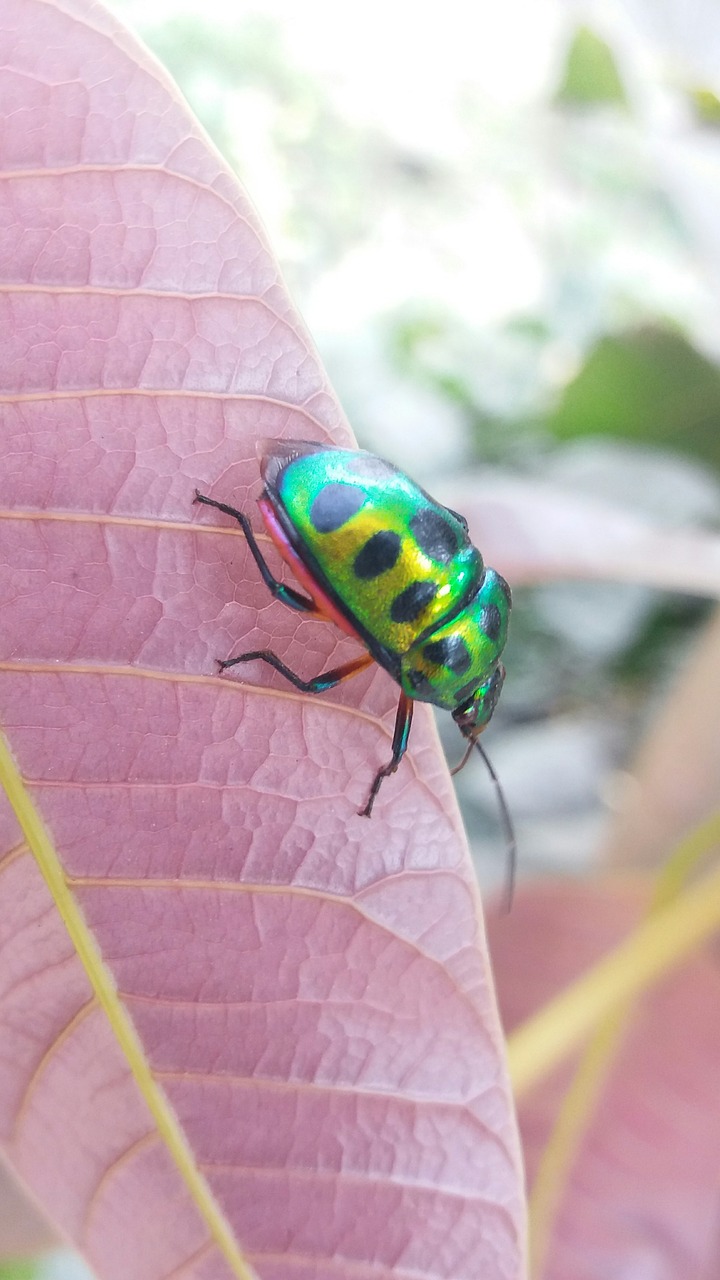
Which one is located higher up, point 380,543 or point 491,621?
point 380,543

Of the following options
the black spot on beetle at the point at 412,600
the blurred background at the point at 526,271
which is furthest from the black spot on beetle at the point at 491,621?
the blurred background at the point at 526,271

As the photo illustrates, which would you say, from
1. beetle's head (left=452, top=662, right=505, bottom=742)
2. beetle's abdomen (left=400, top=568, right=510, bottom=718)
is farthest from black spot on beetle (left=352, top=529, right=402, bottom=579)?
beetle's head (left=452, top=662, right=505, bottom=742)

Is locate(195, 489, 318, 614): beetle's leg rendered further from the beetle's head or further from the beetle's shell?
the beetle's head

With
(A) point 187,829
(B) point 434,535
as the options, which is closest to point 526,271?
(B) point 434,535

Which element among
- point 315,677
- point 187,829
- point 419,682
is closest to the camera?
point 187,829

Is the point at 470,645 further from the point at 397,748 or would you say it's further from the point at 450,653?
the point at 397,748

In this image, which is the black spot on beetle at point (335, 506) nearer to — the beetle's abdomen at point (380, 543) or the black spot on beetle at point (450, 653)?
the beetle's abdomen at point (380, 543)
